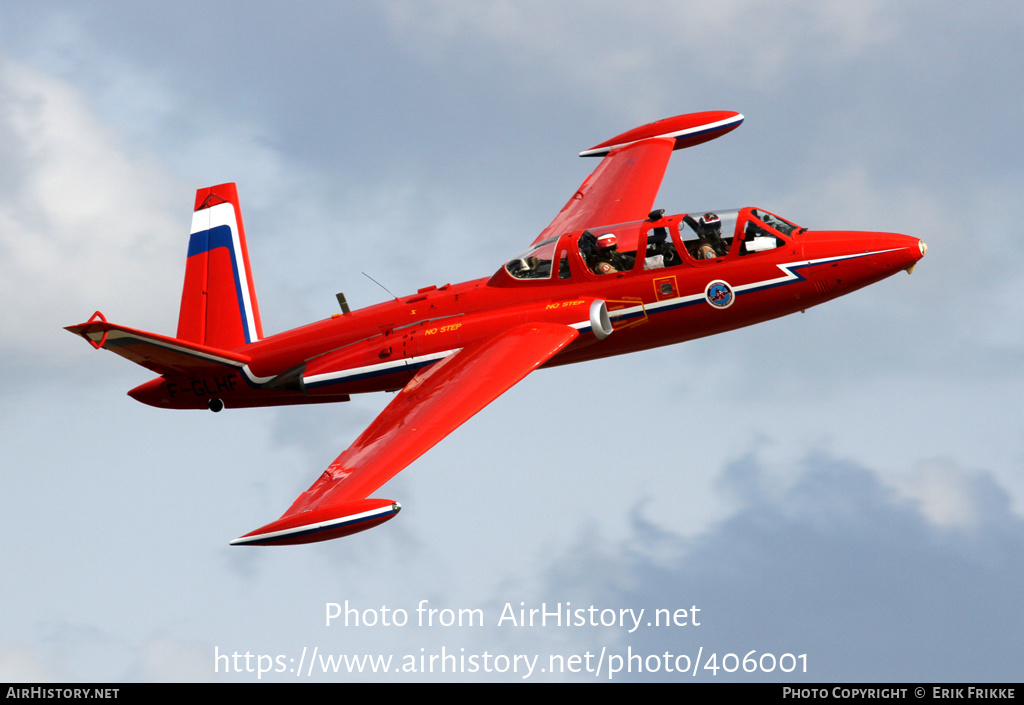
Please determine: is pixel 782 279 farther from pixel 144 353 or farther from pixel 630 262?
pixel 144 353

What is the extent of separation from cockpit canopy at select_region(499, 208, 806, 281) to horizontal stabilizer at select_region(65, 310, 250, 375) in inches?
296

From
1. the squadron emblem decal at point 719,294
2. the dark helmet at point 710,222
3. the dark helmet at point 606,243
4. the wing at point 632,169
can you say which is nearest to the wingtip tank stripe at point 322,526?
the dark helmet at point 606,243

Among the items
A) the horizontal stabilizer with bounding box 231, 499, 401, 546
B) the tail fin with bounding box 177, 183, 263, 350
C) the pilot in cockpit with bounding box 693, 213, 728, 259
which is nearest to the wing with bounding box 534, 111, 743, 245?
the pilot in cockpit with bounding box 693, 213, 728, 259

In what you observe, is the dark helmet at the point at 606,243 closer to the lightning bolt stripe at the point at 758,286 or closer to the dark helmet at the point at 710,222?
the lightning bolt stripe at the point at 758,286

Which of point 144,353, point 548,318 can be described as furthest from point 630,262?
point 144,353

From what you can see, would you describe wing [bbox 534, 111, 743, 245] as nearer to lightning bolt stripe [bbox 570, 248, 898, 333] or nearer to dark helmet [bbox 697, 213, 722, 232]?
dark helmet [bbox 697, 213, 722, 232]

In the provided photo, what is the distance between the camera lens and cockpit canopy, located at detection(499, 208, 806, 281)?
27125mm

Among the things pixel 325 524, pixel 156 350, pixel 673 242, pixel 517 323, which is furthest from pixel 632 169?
pixel 325 524

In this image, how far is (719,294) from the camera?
27047 millimetres

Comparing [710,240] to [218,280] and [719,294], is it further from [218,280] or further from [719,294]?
[218,280]

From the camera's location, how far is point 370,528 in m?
22.7

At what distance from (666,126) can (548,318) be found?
424 inches

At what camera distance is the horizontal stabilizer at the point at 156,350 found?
27.5 meters

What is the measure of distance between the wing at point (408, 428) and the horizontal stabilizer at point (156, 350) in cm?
527
